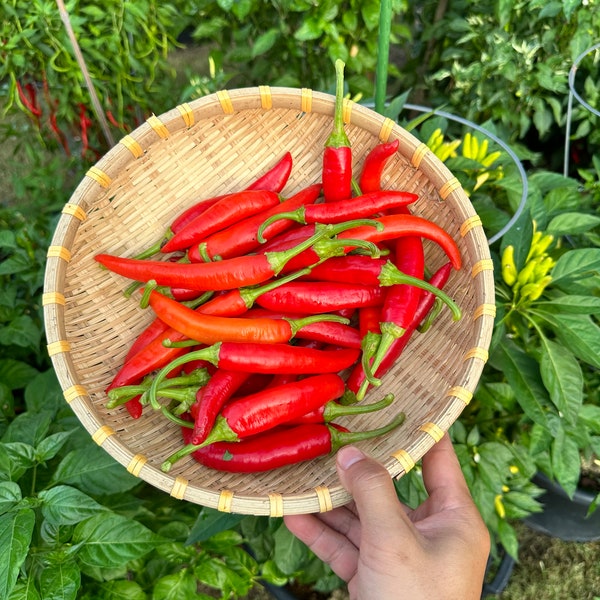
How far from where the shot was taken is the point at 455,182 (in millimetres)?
1793

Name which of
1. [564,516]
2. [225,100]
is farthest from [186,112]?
[564,516]

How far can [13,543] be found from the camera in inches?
52.0

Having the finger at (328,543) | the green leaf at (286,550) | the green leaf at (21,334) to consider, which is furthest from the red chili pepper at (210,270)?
the green leaf at (286,550)

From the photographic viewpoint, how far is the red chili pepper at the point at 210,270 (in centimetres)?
174

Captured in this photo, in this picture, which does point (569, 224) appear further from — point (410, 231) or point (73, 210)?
point (73, 210)

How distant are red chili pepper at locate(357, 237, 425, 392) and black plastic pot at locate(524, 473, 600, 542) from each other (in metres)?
1.18

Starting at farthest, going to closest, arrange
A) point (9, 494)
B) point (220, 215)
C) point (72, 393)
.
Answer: point (220, 215) < point (72, 393) < point (9, 494)

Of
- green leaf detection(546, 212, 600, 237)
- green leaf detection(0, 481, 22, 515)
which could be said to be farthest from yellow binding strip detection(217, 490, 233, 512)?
green leaf detection(546, 212, 600, 237)

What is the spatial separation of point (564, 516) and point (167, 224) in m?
2.16

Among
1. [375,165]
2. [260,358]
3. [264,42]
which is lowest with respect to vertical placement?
[260,358]

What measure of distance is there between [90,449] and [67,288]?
531 mm

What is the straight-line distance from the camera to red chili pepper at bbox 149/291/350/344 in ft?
5.62

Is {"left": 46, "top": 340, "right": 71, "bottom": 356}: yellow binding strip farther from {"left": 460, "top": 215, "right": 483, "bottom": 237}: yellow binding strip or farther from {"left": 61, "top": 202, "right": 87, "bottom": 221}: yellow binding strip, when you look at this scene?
{"left": 460, "top": 215, "right": 483, "bottom": 237}: yellow binding strip

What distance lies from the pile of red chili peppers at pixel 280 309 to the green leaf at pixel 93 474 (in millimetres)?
166
